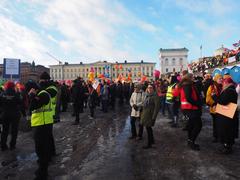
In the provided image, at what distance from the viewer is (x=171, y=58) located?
408ft

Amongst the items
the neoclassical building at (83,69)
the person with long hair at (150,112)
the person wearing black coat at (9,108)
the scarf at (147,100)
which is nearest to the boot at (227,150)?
the person with long hair at (150,112)

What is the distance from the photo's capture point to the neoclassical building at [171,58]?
405ft

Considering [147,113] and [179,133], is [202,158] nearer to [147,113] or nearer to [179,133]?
[147,113]

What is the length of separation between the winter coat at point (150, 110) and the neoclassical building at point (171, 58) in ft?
388

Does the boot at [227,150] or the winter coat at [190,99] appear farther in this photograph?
the winter coat at [190,99]

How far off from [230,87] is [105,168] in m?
3.57

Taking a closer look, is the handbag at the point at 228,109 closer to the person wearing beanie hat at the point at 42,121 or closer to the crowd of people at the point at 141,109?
the crowd of people at the point at 141,109

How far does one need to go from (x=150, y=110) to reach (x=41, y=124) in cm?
311

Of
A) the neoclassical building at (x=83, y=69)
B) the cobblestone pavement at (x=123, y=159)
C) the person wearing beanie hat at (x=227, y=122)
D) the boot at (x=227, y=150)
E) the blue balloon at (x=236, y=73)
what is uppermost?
the neoclassical building at (x=83, y=69)

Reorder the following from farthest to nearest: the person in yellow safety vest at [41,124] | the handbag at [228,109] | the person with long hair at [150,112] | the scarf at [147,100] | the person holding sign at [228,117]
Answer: the scarf at [147,100], the person with long hair at [150,112], the person holding sign at [228,117], the handbag at [228,109], the person in yellow safety vest at [41,124]

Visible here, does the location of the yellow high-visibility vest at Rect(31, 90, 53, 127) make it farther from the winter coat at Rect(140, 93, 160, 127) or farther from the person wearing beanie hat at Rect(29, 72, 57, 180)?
the winter coat at Rect(140, 93, 160, 127)

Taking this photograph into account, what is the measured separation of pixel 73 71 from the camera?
13450 centimetres

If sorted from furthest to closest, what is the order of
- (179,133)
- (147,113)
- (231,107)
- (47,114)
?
(179,133), (147,113), (231,107), (47,114)

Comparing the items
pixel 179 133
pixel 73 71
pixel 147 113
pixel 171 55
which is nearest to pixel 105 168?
pixel 147 113
